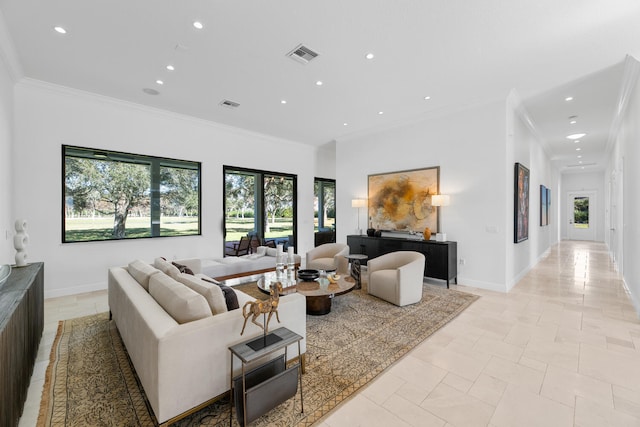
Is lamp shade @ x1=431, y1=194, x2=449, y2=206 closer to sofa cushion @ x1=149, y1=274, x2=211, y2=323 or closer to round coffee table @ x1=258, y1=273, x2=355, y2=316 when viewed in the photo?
round coffee table @ x1=258, y1=273, x2=355, y2=316

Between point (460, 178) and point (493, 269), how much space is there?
1693 mm

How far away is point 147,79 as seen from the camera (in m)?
4.12

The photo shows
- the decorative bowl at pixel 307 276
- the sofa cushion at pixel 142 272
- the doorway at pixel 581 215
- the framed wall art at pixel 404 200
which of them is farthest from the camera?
the doorway at pixel 581 215

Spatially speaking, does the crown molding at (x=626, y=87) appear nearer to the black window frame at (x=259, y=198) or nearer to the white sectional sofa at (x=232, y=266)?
the white sectional sofa at (x=232, y=266)

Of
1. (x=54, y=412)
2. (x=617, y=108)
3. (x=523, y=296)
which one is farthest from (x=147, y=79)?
(x=617, y=108)

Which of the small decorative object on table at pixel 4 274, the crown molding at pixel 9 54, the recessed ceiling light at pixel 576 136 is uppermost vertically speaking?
the crown molding at pixel 9 54

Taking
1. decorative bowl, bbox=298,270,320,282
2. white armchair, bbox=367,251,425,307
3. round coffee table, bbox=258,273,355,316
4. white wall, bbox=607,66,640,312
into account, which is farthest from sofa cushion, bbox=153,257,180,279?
white wall, bbox=607,66,640,312

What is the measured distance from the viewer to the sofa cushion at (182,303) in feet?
6.40

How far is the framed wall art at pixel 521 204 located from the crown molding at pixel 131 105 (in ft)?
17.8

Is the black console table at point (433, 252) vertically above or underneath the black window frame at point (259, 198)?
underneath

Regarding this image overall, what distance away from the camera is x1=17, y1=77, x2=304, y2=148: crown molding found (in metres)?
4.25

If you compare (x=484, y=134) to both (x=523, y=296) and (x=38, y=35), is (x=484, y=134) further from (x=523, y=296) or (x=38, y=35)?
(x=38, y=35)

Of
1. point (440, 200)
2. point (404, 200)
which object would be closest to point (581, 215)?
point (404, 200)

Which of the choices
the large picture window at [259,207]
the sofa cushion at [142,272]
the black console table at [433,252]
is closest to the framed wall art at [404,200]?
the black console table at [433,252]
